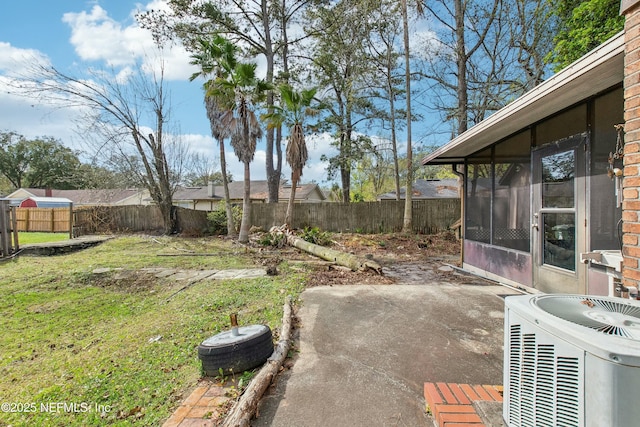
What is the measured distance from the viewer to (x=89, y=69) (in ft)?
40.2

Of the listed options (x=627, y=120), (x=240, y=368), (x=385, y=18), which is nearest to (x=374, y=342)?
(x=240, y=368)

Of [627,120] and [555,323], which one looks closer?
[555,323]

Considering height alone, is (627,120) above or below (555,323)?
above

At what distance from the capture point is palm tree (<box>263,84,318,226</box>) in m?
11.4

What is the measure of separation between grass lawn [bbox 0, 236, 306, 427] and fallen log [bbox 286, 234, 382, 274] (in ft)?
3.68

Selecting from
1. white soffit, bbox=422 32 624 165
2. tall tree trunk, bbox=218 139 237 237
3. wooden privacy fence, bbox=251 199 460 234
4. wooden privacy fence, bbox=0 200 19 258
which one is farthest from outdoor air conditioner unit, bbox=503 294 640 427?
tall tree trunk, bbox=218 139 237 237

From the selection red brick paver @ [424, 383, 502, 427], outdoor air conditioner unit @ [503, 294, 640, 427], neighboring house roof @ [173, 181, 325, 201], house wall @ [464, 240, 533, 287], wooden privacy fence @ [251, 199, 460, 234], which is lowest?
red brick paver @ [424, 383, 502, 427]

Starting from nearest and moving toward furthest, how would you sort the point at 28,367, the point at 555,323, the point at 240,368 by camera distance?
the point at 555,323, the point at 240,368, the point at 28,367

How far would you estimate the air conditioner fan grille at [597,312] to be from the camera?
1066 millimetres

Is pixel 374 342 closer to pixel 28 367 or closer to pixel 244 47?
pixel 28 367

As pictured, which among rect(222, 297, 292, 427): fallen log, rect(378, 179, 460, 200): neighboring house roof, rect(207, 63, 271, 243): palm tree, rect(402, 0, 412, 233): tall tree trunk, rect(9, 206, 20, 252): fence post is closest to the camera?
rect(222, 297, 292, 427): fallen log

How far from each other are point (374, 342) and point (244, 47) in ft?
56.3

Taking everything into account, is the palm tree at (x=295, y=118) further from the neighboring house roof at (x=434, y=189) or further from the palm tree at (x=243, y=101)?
the neighboring house roof at (x=434, y=189)

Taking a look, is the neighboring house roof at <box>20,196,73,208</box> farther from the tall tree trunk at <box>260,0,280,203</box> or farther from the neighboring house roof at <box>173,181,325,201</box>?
the tall tree trunk at <box>260,0,280,203</box>
